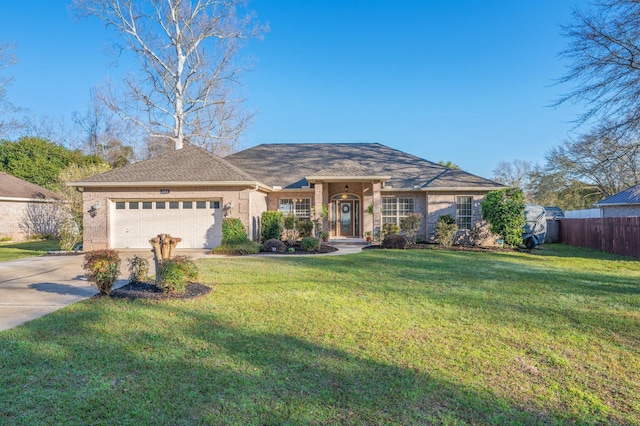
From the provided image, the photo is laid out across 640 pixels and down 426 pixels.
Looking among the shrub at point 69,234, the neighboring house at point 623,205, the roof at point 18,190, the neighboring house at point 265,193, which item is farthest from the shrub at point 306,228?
the roof at point 18,190

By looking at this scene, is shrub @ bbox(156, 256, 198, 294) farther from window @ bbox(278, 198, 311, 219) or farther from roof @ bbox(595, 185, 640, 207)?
roof @ bbox(595, 185, 640, 207)

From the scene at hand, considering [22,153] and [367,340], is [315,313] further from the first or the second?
[22,153]

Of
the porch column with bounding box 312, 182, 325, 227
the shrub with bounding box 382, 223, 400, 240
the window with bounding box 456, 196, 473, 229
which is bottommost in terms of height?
the shrub with bounding box 382, 223, 400, 240

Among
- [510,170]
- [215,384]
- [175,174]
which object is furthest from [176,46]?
[510,170]

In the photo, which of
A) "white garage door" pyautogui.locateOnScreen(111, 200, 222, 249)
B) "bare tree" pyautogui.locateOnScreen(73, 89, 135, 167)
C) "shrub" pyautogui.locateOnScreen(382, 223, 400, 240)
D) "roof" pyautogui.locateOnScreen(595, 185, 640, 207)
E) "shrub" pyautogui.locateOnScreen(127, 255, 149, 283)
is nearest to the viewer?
"shrub" pyautogui.locateOnScreen(127, 255, 149, 283)

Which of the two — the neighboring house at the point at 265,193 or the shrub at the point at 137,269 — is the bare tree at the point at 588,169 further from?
the shrub at the point at 137,269

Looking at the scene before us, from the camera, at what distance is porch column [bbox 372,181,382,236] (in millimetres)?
16469

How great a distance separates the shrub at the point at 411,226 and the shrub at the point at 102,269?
40.8 ft

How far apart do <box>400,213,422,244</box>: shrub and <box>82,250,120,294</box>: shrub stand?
12.4 metres

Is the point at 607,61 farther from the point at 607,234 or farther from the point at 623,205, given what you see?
the point at 623,205

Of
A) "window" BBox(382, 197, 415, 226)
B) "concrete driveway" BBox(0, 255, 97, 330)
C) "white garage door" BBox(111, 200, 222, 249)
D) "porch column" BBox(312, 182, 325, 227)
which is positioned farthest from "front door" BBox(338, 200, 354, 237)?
"concrete driveway" BBox(0, 255, 97, 330)

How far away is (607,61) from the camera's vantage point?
→ 33.8 ft

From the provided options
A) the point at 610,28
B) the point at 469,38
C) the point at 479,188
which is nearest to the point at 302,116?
the point at 469,38

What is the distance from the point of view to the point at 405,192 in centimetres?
1786
